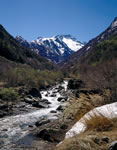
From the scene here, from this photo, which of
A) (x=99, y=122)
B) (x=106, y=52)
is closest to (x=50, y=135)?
(x=99, y=122)

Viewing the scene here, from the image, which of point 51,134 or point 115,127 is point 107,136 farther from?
point 51,134

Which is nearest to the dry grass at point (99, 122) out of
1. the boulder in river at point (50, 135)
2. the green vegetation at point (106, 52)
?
the boulder in river at point (50, 135)

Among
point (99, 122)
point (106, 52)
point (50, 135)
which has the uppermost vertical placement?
point (106, 52)

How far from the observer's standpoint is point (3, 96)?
25.3m

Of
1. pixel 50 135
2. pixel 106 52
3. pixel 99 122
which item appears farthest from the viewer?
pixel 106 52

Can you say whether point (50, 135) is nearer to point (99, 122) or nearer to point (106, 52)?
point (99, 122)

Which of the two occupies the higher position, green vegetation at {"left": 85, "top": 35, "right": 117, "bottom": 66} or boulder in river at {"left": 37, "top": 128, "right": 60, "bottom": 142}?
green vegetation at {"left": 85, "top": 35, "right": 117, "bottom": 66}

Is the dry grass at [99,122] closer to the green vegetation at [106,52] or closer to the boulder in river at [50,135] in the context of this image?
the boulder in river at [50,135]

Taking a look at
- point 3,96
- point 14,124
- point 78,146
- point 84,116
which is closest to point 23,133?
point 14,124

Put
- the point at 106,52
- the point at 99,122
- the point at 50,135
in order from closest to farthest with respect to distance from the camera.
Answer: the point at 99,122 → the point at 50,135 → the point at 106,52

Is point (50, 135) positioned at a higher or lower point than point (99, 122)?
lower

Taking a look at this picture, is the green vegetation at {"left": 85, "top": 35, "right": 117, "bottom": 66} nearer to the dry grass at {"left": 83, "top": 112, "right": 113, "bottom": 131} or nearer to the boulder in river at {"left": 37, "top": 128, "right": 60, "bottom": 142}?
the boulder in river at {"left": 37, "top": 128, "right": 60, "bottom": 142}

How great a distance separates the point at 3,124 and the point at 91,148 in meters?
13.5

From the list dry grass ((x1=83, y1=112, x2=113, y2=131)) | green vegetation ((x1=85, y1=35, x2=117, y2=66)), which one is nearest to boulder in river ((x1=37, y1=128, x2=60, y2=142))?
dry grass ((x1=83, y1=112, x2=113, y2=131))
